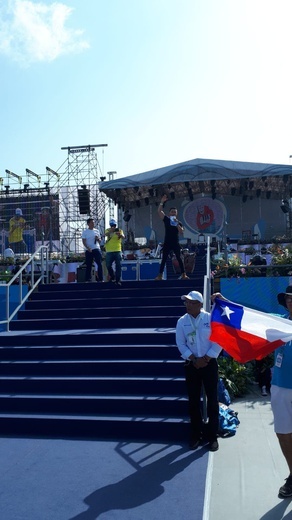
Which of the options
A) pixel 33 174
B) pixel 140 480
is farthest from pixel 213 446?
pixel 33 174

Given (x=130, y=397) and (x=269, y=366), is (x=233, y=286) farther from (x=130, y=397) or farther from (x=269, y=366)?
(x=130, y=397)

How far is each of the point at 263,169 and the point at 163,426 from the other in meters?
20.5

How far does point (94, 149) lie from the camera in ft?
103

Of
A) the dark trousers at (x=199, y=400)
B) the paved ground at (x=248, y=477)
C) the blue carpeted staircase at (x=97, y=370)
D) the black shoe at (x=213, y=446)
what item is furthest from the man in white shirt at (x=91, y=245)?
the black shoe at (x=213, y=446)

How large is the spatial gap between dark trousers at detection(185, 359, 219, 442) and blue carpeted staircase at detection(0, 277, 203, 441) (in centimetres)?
22

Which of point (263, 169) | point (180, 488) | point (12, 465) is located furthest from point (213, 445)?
point (263, 169)

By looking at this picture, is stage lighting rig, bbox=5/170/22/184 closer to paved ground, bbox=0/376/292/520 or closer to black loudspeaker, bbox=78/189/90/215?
black loudspeaker, bbox=78/189/90/215

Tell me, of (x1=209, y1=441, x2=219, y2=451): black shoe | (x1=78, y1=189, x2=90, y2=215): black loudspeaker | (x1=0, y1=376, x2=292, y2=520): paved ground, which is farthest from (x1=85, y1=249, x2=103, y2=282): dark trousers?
(x1=78, y1=189, x2=90, y2=215): black loudspeaker

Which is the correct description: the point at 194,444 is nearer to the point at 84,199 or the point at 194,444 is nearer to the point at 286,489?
the point at 286,489

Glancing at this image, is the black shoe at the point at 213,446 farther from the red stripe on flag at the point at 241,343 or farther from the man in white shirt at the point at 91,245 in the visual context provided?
the man in white shirt at the point at 91,245

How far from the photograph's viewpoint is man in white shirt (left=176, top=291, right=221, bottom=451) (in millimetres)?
4934

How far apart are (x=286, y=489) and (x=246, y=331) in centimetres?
134

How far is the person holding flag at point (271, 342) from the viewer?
3814 millimetres

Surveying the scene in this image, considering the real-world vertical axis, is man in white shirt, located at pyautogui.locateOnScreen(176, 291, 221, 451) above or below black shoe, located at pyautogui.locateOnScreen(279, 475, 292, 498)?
above
